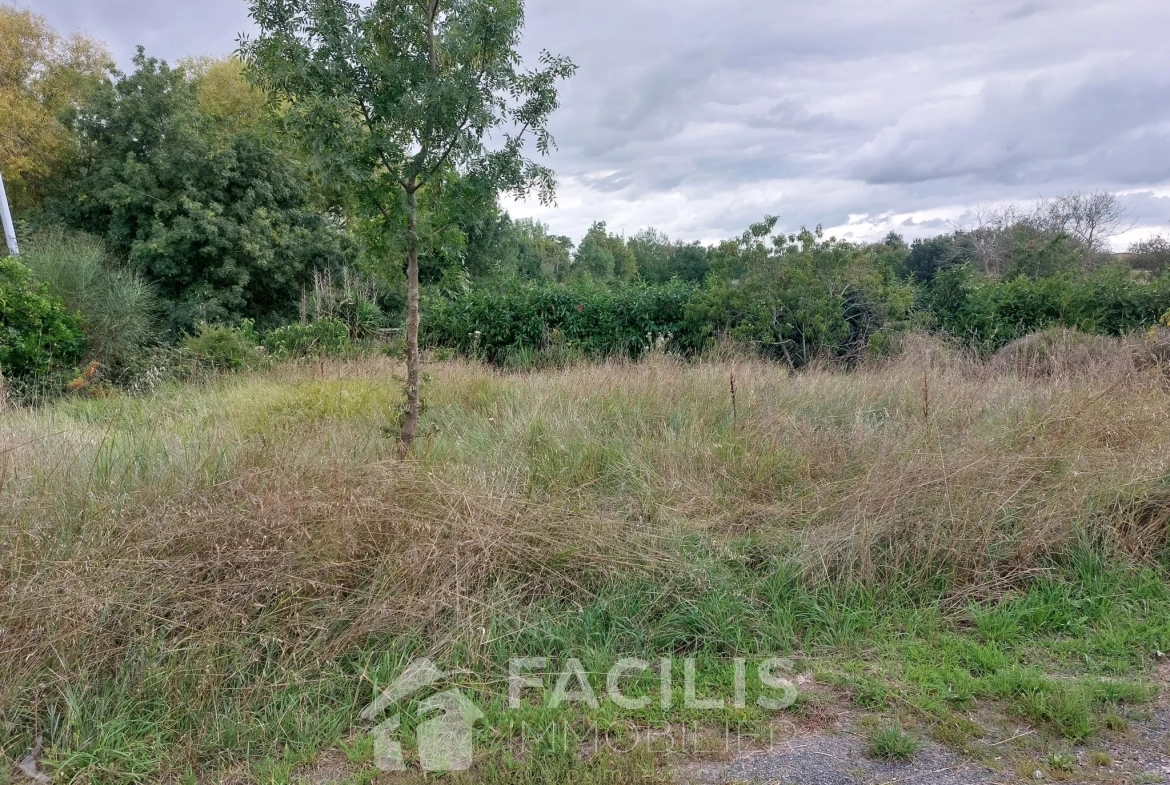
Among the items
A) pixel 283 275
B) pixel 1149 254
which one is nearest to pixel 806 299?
pixel 283 275

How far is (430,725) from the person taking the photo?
2.61m

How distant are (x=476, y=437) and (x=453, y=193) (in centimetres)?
202

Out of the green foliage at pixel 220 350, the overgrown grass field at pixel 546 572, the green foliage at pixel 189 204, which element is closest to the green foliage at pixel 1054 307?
the overgrown grass field at pixel 546 572

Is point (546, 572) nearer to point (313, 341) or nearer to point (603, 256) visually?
point (313, 341)

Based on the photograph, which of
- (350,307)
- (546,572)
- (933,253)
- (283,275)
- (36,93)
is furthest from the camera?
(933,253)

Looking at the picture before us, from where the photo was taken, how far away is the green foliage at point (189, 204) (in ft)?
51.7

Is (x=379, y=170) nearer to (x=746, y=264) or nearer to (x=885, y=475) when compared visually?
(x=885, y=475)

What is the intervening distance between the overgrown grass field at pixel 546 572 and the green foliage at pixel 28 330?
435 cm

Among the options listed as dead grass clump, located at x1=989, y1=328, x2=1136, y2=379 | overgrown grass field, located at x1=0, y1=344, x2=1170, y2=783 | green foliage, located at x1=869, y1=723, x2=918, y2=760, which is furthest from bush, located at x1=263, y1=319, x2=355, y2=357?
dead grass clump, located at x1=989, y1=328, x2=1136, y2=379

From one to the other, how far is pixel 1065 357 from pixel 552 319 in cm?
785

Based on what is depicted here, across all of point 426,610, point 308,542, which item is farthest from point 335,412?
point 426,610

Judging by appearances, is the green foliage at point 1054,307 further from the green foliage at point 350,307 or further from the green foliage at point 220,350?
the green foliage at point 220,350

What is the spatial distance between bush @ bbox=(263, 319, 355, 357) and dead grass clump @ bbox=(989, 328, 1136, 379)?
8999 millimetres

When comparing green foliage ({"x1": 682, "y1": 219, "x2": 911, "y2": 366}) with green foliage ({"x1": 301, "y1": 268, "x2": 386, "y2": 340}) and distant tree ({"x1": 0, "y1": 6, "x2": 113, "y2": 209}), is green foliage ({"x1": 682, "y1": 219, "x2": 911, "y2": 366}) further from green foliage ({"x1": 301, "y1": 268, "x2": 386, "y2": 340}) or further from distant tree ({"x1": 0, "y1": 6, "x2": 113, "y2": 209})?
distant tree ({"x1": 0, "y1": 6, "x2": 113, "y2": 209})
